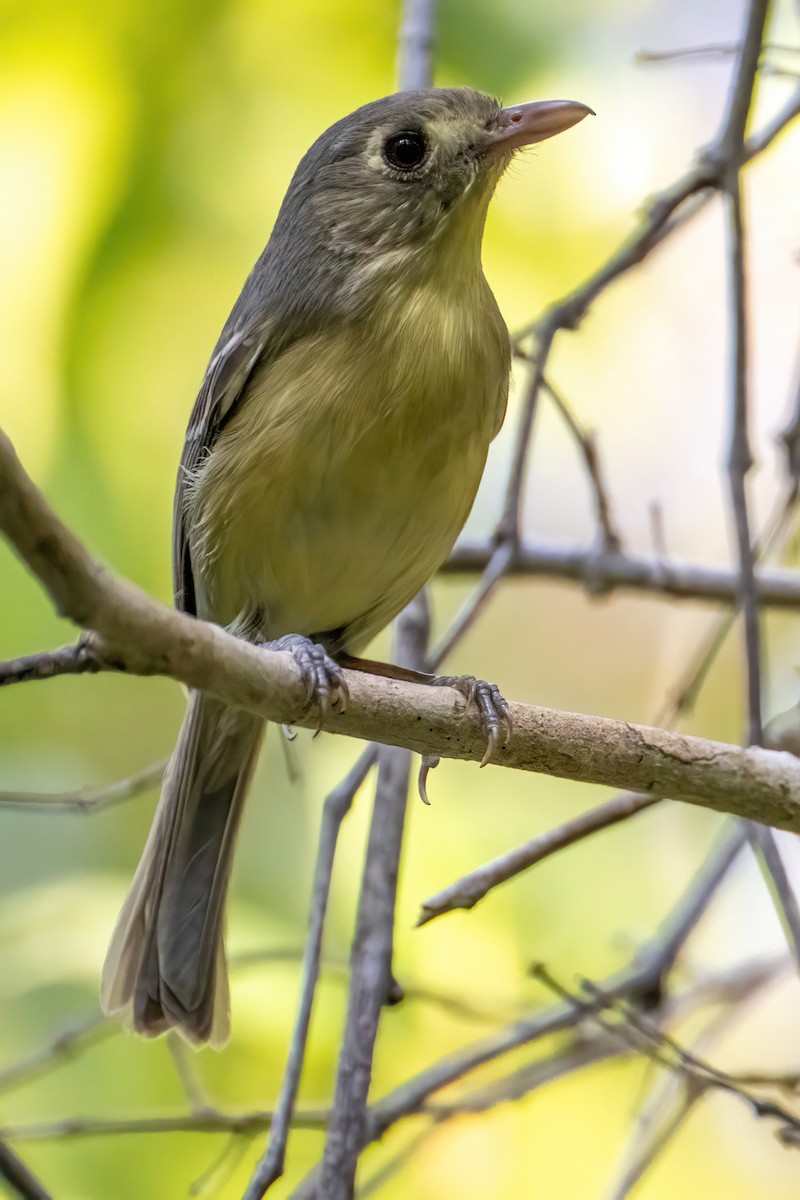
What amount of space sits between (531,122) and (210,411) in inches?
40.8

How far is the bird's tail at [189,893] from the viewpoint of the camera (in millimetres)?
3354

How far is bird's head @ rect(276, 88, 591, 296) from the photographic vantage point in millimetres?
3129

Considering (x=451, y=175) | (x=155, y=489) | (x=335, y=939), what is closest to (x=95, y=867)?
(x=335, y=939)

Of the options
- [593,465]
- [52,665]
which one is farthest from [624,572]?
[52,665]

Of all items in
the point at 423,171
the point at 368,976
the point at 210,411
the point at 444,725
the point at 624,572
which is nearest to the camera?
the point at 444,725

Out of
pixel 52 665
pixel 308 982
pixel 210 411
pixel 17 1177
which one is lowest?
pixel 17 1177

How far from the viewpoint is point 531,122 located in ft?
10.4

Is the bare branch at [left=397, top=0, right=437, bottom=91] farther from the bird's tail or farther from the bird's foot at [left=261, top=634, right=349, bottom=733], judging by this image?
the bird's foot at [left=261, top=634, right=349, bottom=733]

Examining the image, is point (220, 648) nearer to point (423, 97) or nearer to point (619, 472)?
point (423, 97)

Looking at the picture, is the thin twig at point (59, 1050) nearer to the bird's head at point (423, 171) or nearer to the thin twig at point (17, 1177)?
the thin twig at point (17, 1177)

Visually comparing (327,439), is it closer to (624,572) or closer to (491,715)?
(491,715)

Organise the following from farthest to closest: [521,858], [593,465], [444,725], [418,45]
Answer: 1. [418,45]
2. [593,465]
3. [521,858]
4. [444,725]

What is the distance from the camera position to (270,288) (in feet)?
10.8

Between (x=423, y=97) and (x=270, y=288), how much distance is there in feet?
1.94
